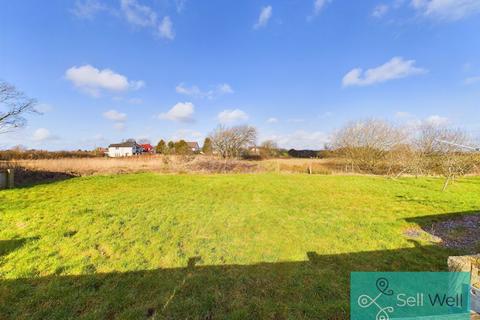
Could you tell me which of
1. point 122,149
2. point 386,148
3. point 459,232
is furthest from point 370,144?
point 122,149

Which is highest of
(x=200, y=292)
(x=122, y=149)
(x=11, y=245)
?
(x=122, y=149)

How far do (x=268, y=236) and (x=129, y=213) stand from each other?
4.39 metres

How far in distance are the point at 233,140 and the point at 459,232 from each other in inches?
1359

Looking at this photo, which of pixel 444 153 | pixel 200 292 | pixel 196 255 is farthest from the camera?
pixel 444 153

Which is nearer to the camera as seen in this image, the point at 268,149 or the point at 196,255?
the point at 196,255

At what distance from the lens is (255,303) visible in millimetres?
3189

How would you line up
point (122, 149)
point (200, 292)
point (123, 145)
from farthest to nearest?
point (123, 145), point (122, 149), point (200, 292)

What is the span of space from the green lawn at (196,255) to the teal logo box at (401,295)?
8.4 inches

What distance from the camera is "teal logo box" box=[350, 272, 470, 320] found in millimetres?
2068

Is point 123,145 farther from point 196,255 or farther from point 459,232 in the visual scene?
point 459,232

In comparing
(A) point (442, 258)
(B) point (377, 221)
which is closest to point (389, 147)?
(B) point (377, 221)

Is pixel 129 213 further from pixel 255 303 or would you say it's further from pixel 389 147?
pixel 389 147

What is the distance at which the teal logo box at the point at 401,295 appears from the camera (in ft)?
6.79

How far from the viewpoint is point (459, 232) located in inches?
240
